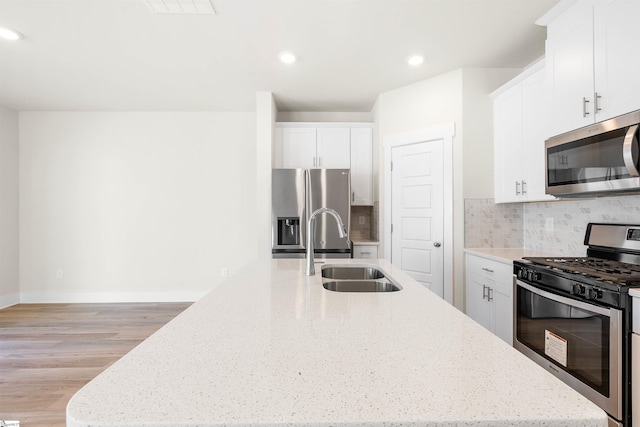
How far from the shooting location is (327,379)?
1.99ft

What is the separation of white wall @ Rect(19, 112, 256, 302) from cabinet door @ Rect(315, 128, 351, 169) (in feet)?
3.51

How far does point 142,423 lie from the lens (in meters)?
0.49

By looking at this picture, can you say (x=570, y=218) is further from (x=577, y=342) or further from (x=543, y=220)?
(x=577, y=342)

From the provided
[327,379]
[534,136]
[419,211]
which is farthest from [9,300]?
[534,136]

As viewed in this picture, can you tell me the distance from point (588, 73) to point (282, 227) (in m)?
2.77

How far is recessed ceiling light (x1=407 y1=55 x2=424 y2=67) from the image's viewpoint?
292 cm

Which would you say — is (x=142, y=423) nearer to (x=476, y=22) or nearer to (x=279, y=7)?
(x=279, y=7)

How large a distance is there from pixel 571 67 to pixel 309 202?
2.39m

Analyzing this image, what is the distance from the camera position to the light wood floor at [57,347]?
2.16 metres

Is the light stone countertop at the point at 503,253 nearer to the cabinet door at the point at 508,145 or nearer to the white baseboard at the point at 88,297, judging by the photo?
the cabinet door at the point at 508,145

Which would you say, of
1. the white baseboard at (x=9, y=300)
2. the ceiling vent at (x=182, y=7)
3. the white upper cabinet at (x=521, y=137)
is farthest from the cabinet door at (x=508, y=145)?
the white baseboard at (x=9, y=300)

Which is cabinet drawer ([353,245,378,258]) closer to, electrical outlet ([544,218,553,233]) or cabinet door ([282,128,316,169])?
cabinet door ([282,128,316,169])

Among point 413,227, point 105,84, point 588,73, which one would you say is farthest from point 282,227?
point 588,73

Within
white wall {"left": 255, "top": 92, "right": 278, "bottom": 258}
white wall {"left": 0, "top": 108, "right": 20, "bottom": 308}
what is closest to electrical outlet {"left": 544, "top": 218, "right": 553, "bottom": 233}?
white wall {"left": 255, "top": 92, "right": 278, "bottom": 258}
